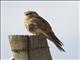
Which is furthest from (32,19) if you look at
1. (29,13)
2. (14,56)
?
(14,56)

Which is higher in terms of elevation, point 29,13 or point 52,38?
point 29,13

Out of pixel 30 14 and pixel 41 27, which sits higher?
pixel 30 14

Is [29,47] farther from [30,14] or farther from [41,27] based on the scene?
[30,14]

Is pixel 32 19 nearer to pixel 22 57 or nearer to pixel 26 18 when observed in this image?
pixel 26 18

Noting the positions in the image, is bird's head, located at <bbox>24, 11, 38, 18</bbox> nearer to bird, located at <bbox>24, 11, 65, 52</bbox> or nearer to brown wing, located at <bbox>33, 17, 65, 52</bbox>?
bird, located at <bbox>24, 11, 65, 52</bbox>

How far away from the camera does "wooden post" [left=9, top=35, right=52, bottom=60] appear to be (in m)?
4.34

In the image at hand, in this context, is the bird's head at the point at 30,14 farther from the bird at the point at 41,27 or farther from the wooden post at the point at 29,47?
the wooden post at the point at 29,47

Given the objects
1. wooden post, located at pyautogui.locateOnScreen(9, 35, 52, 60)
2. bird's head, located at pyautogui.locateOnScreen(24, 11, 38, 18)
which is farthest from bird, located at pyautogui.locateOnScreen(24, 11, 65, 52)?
wooden post, located at pyautogui.locateOnScreen(9, 35, 52, 60)

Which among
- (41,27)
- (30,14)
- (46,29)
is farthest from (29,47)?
(30,14)

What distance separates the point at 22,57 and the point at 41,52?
Result: 310 mm

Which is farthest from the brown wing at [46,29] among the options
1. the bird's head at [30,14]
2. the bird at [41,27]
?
the bird's head at [30,14]

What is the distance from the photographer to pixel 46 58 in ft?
14.6

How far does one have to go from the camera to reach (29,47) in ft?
14.2

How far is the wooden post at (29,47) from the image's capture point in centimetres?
434
